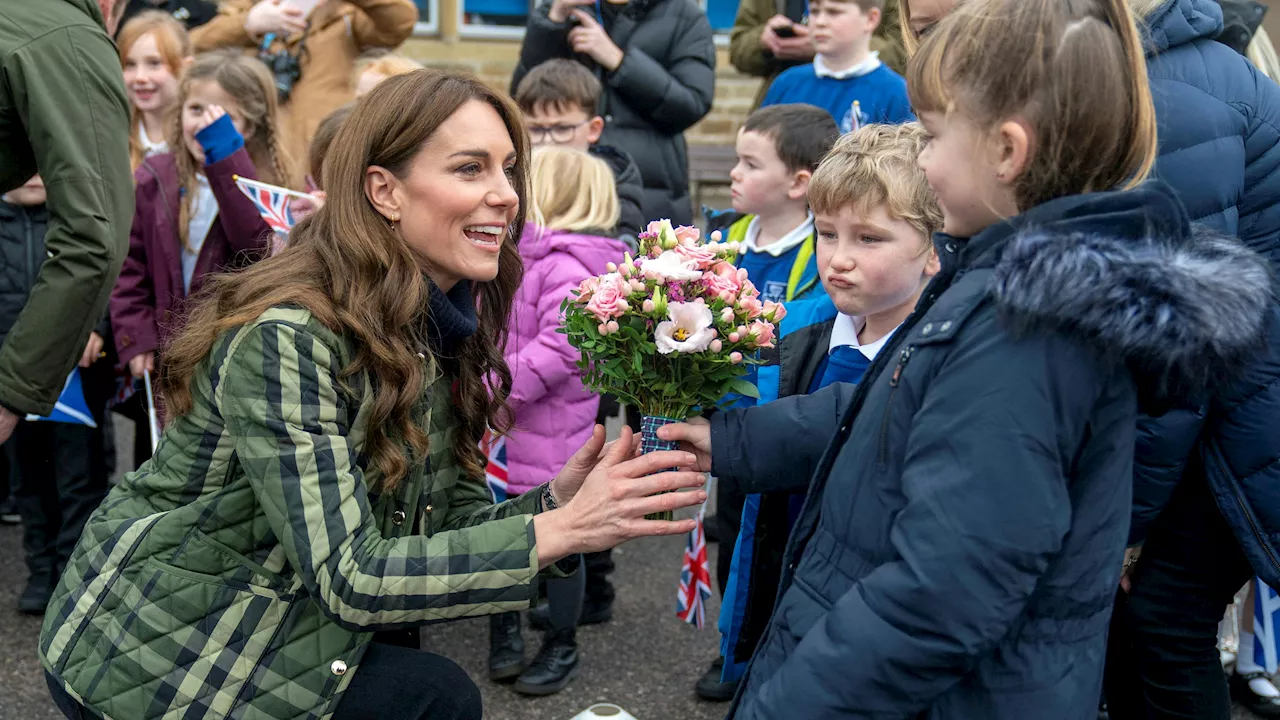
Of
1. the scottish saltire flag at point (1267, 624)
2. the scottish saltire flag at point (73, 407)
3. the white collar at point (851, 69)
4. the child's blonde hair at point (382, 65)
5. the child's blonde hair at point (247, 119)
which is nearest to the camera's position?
the scottish saltire flag at point (1267, 624)

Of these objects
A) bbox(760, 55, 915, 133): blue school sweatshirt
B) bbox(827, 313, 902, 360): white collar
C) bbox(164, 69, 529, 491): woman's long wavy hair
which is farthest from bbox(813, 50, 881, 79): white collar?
bbox(164, 69, 529, 491): woman's long wavy hair

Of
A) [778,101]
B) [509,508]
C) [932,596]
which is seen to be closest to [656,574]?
[778,101]

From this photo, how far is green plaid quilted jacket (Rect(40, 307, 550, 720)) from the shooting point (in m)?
2.19

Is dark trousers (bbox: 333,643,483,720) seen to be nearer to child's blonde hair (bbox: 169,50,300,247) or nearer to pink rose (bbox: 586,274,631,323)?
pink rose (bbox: 586,274,631,323)

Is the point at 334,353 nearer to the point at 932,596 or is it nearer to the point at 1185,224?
the point at 932,596

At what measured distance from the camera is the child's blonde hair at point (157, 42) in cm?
565

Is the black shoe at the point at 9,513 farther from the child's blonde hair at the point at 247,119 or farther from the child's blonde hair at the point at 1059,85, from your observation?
the child's blonde hair at the point at 1059,85

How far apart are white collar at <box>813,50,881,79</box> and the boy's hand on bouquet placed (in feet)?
10.1

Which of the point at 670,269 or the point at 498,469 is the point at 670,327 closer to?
the point at 670,269

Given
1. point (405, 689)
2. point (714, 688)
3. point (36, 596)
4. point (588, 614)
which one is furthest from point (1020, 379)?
point (36, 596)

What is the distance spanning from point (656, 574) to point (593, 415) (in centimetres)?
103

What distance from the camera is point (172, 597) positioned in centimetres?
228

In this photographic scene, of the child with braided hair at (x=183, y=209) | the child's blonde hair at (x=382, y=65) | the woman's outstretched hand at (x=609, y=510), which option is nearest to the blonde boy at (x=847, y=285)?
the woman's outstretched hand at (x=609, y=510)

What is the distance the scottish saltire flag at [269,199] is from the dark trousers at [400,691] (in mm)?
2235
